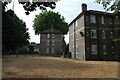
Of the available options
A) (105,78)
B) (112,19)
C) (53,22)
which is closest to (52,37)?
(53,22)

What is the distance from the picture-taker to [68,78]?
18.6 metres

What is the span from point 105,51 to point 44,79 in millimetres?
34056

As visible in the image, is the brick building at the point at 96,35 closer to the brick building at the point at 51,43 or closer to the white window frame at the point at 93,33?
the white window frame at the point at 93,33

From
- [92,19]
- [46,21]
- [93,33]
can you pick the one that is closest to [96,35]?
[93,33]

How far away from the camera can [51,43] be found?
276 feet

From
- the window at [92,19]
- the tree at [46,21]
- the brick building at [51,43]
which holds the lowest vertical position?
the brick building at [51,43]

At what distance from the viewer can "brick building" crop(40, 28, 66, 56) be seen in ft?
272

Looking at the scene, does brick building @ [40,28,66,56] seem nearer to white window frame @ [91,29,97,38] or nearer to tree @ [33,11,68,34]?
tree @ [33,11,68,34]

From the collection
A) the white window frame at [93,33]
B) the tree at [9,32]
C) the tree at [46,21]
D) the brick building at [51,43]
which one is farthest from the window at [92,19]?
the tree at [46,21]

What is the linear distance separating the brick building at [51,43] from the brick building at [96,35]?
99.9 ft

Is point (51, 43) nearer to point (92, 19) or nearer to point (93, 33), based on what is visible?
point (93, 33)

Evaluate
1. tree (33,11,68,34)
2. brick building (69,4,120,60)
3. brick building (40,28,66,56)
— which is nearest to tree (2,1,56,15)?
brick building (69,4,120,60)

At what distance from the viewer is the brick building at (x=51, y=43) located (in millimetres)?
83000

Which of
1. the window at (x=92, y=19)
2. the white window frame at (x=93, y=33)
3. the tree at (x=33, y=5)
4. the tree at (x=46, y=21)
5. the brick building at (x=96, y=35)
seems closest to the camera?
the tree at (x=33, y=5)
